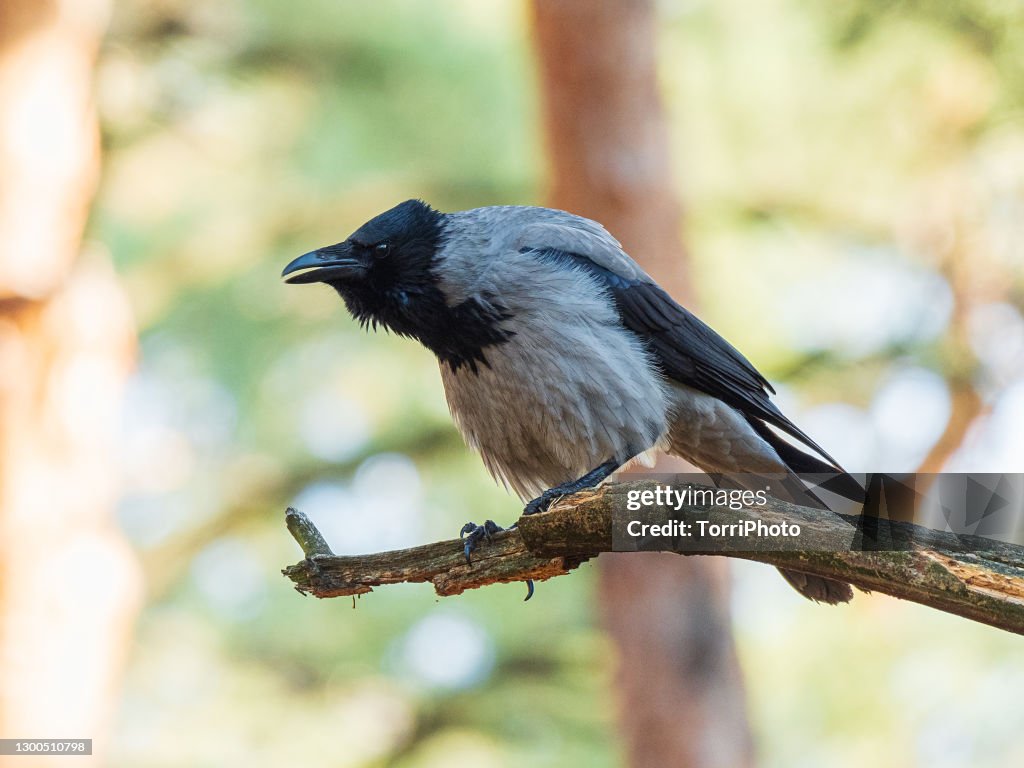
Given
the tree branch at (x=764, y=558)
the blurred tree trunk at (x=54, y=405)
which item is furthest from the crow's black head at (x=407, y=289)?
the blurred tree trunk at (x=54, y=405)

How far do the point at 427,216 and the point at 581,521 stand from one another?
1850 millimetres

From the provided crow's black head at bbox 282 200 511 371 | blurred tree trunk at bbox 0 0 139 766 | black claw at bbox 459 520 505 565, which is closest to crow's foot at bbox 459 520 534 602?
black claw at bbox 459 520 505 565

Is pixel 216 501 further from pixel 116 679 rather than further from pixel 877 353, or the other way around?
pixel 877 353

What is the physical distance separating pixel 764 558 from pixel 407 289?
1975 mm

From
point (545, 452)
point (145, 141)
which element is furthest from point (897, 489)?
point (145, 141)

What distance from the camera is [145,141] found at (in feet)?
40.7

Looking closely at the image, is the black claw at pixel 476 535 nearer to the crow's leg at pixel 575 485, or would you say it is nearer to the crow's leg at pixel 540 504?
the crow's leg at pixel 540 504

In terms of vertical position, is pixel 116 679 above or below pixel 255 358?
below

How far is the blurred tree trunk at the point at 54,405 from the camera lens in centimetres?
824

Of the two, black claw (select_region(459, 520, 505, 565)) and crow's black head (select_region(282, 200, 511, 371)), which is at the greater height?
crow's black head (select_region(282, 200, 511, 371))

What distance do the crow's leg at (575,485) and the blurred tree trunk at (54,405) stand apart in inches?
204

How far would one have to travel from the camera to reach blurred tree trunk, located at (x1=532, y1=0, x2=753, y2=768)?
28.0 feet

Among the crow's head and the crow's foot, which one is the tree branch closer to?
the crow's foot

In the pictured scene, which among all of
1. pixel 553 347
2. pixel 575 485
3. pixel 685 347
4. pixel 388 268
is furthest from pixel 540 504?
pixel 388 268
